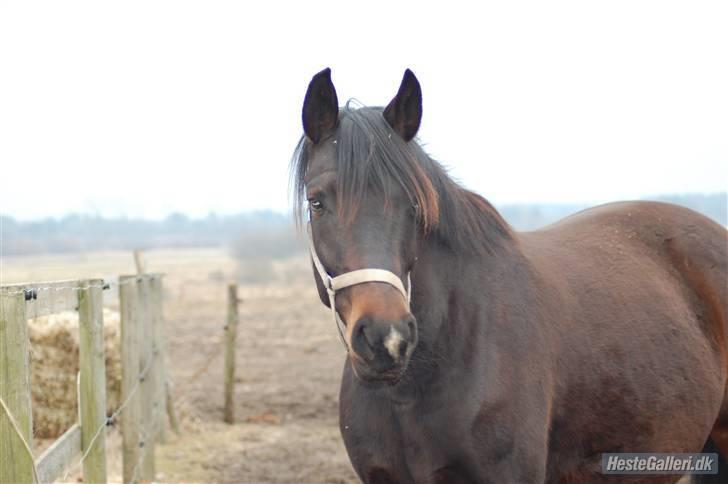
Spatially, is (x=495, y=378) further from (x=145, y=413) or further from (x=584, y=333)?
(x=145, y=413)

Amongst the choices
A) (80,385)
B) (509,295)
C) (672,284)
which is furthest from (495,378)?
(80,385)

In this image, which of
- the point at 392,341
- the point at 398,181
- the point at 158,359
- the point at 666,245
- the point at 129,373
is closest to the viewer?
the point at 392,341

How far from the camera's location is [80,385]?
13.8ft

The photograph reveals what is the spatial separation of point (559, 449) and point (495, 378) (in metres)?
0.55

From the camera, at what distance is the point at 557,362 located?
10.0 feet

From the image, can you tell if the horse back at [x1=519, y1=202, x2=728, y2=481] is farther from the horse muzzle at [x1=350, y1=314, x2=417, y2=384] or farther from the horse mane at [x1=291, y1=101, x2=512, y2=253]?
the horse muzzle at [x1=350, y1=314, x2=417, y2=384]

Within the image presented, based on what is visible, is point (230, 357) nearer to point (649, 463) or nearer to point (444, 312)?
point (649, 463)

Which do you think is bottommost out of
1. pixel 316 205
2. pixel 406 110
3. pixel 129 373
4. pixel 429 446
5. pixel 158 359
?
pixel 158 359

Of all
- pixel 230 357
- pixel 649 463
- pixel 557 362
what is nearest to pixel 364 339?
pixel 557 362

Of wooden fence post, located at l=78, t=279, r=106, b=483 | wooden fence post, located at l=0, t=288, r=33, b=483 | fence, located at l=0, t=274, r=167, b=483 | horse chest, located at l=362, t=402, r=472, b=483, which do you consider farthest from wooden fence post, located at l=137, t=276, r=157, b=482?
horse chest, located at l=362, t=402, r=472, b=483

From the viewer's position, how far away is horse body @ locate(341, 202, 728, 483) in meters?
2.79

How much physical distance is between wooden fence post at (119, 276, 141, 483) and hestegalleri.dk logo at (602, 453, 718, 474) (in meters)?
3.56

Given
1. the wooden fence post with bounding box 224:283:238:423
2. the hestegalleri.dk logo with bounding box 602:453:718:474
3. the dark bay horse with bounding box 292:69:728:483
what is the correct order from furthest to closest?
the wooden fence post with bounding box 224:283:238:423 < the hestegalleri.dk logo with bounding box 602:453:718:474 < the dark bay horse with bounding box 292:69:728:483

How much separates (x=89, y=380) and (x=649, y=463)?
299 cm
